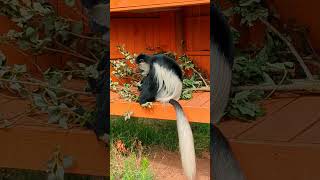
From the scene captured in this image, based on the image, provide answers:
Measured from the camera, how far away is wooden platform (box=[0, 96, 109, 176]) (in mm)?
1377

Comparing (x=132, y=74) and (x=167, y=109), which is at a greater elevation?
(x=132, y=74)

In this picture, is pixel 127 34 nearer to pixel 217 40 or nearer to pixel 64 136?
pixel 217 40

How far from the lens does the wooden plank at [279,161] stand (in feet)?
3.36

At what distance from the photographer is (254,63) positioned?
139 centimetres

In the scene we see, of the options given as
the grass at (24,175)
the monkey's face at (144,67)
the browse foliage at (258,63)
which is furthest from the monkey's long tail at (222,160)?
the grass at (24,175)

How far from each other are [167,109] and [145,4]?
0.34 m

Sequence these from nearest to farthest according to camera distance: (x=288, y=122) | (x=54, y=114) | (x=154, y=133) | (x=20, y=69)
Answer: (x=288, y=122) < (x=154, y=133) < (x=54, y=114) < (x=20, y=69)

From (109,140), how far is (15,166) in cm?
36

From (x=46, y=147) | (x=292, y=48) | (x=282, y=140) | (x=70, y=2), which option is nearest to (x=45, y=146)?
(x=46, y=147)

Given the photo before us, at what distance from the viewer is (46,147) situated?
1.41 metres

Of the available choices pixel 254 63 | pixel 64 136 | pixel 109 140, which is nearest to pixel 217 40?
pixel 254 63

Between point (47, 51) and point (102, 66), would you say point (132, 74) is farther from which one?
point (47, 51)

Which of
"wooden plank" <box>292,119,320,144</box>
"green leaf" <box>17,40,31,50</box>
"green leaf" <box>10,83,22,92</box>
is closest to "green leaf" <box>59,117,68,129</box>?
"green leaf" <box>10,83,22,92</box>

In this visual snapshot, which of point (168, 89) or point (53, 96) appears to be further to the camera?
point (53, 96)
